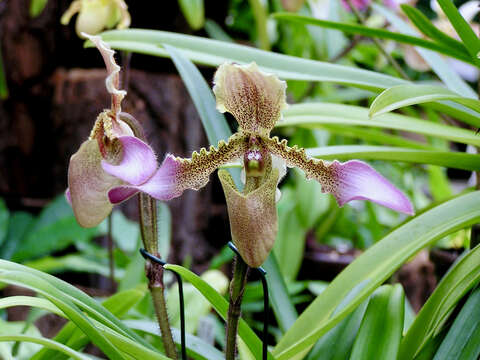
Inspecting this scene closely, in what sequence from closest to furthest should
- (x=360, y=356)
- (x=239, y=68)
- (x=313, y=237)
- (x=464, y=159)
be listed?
(x=239, y=68)
(x=360, y=356)
(x=464, y=159)
(x=313, y=237)

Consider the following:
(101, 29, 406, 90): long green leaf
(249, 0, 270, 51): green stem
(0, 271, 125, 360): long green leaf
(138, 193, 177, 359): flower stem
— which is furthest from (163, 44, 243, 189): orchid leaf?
(249, 0, 270, 51): green stem

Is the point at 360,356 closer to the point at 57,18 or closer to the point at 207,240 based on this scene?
the point at 207,240

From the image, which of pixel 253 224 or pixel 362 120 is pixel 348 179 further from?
pixel 362 120

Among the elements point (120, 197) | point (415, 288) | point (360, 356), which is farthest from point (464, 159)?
point (415, 288)

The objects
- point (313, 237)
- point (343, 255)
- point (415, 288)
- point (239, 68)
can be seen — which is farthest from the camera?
point (313, 237)

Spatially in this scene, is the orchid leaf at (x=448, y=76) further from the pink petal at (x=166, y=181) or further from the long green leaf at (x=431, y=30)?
the pink petal at (x=166, y=181)

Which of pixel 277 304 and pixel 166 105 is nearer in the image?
pixel 277 304

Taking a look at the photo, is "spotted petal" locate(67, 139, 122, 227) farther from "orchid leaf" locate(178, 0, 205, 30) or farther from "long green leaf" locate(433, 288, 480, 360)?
"orchid leaf" locate(178, 0, 205, 30)

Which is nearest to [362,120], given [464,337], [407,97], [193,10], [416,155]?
[416,155]
